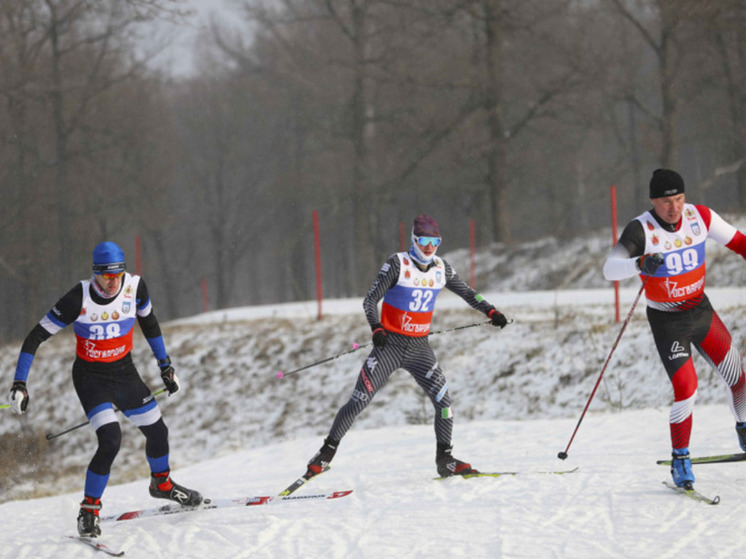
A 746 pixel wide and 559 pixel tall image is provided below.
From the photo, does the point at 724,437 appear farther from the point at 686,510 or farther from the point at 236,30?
the point at 236,30

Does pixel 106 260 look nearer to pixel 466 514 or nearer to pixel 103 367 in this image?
pixel 103 367

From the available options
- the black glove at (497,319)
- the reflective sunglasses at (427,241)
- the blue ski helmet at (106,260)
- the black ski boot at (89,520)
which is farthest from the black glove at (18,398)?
the black glove at (497,319)

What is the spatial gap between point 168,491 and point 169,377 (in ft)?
3.01

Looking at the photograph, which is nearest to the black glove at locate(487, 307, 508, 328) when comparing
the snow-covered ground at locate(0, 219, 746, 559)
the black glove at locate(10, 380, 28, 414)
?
the snow-covered ground at locate(0, 219, 746, 559)

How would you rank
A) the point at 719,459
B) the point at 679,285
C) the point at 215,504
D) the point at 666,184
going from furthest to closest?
the point at 215,504
the point at 719,459
the point at 679,285
the point at 666,184

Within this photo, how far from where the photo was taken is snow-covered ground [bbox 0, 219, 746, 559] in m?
5.74

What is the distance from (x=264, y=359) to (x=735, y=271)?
9629mm

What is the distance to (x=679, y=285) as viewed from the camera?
6051mm

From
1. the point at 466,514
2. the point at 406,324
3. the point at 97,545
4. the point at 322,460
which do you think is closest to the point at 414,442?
the point at 322,460

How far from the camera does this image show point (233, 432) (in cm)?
1366

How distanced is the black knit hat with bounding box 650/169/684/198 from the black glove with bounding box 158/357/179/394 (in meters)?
3.97

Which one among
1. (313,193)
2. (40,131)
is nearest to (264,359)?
(40,131)

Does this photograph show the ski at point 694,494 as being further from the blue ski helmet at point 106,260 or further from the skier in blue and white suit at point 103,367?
the blue ski helmet at point 106,260

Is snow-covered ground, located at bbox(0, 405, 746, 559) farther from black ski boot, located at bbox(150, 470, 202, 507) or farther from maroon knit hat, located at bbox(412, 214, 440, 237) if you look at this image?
maroon knit hat, located at bbox(412, 214, 440, 237)
